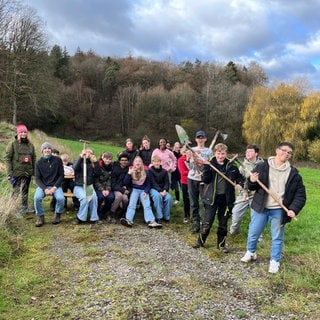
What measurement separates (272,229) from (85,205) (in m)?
4.09

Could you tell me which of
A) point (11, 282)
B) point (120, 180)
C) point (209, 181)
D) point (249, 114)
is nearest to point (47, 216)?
point (120, 180)

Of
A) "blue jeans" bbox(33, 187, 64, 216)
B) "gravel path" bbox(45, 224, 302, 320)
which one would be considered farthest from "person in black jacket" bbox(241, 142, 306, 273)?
"blue jeans" bbox(33, 187, 64, 216)

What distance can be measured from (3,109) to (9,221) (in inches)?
1008

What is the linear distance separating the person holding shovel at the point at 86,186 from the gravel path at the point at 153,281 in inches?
37.3

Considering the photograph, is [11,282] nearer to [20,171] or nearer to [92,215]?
[92,215]

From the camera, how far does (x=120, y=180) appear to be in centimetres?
858

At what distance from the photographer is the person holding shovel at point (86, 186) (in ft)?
26.5

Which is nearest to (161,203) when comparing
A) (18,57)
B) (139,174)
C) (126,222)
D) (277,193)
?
(139,174)

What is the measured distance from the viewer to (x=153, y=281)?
5.20 m

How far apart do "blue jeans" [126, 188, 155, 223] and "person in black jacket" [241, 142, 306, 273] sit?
2896 mm

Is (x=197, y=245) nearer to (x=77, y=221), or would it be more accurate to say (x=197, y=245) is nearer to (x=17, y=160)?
(x=77, y=221)

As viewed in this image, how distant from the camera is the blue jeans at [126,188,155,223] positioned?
8141mm

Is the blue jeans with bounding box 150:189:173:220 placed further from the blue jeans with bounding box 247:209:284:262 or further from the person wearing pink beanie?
the person wearing pink beanie

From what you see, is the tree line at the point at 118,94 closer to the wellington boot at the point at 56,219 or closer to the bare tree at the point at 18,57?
the bare tree at the point at 18,57
